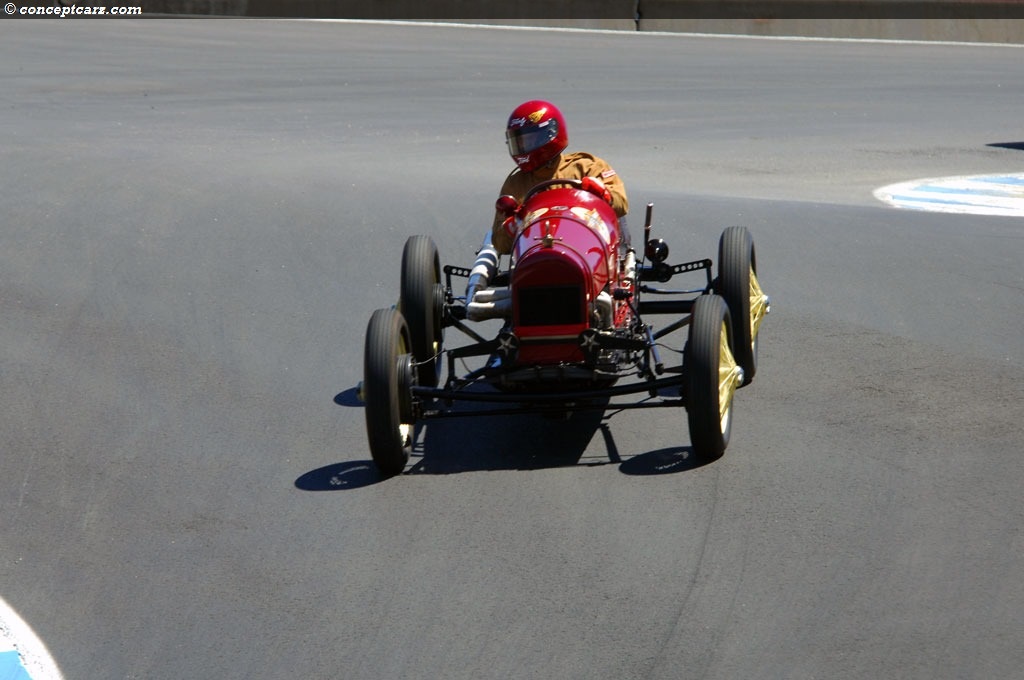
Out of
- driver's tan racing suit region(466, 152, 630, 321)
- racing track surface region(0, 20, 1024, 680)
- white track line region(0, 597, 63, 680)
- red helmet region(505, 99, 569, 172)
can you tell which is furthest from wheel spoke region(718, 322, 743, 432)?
white track line region(0, 597, 63, 680)

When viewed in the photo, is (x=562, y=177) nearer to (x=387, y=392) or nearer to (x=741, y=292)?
(x=741, y=292)

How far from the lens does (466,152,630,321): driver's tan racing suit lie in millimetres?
7867

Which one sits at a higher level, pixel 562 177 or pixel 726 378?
pixel 562 177

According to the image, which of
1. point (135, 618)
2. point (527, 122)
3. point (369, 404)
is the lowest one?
point (135, 618)

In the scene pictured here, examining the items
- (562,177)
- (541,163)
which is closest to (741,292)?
(562,177)

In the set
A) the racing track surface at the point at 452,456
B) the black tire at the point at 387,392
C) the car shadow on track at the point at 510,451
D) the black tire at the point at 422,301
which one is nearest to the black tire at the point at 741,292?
the racing track surface at the point at 452,456

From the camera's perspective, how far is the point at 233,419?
310 inches

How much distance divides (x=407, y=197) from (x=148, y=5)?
68.6 feet

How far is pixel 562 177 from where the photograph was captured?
8.34m

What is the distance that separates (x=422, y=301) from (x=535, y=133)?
1.17m

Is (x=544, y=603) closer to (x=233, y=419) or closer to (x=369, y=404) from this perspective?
(x=369, y=404)

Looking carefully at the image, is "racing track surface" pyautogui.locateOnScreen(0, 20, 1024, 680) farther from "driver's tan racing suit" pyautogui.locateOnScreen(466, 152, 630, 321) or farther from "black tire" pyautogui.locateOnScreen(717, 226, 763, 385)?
"driver's tan racing suit" pyautogui.locateOnScreen(466, 152, 630, 321)

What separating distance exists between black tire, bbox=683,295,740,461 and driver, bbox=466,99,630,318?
4.74 feet

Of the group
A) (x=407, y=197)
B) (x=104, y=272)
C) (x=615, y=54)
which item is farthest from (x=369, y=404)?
(x=615, y=54)
